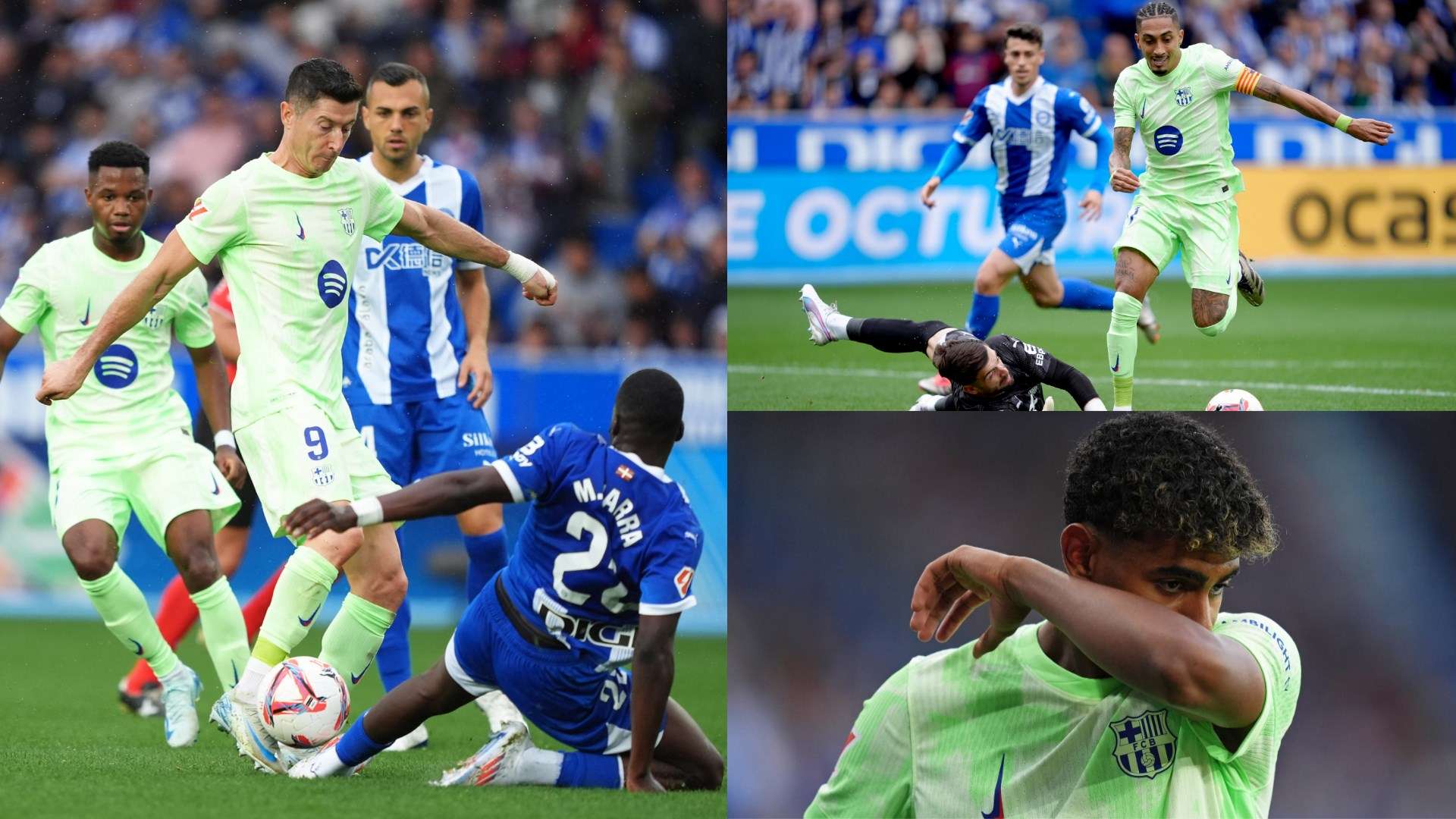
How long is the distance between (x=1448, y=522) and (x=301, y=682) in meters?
3.63

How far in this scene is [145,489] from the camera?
540 centimetres

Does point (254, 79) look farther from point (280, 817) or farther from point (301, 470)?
point (280, 817)

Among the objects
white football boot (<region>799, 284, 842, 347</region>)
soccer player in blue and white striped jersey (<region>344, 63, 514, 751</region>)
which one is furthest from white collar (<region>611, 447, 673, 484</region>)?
white football boot (<region>799, 284, 842, 347</region>)

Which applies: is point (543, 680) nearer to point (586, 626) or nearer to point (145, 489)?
point (586, 626)

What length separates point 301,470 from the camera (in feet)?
14.4

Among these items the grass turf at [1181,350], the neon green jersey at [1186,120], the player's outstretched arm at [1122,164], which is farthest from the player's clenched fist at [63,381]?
the neon green jersey at [1186,120]

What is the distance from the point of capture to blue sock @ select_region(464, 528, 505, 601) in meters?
5.53

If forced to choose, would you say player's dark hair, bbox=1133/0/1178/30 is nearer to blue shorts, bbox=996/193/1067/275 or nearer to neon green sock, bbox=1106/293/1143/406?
neon green sock, bbox=1106/293/1143/406

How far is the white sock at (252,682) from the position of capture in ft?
13.9

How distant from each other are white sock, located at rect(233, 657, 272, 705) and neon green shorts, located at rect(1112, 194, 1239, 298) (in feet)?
12.8

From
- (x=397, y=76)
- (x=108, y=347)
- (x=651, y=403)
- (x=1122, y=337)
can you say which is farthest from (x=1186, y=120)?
(x=108, y=347)

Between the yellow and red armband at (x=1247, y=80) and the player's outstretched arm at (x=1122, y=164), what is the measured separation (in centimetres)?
46

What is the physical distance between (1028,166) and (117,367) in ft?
14.8

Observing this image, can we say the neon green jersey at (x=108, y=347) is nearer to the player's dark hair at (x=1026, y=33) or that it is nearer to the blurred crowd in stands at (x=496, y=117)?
the blurred crowd in stands at (x=496, y=117)
